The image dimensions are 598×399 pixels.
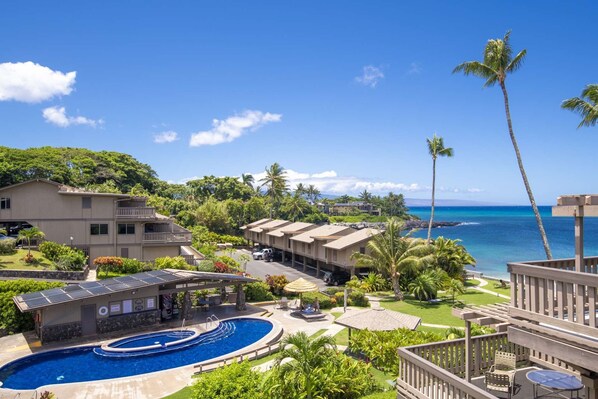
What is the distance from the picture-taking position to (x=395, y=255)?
3381 centimetres

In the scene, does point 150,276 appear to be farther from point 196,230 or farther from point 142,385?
point 196,230

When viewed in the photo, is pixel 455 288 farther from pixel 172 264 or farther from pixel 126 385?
pixel 126 385

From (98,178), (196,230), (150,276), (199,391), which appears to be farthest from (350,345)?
(98,178)

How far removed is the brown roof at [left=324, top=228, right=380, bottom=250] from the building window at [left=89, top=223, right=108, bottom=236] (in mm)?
20097

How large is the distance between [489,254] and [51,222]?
247ft

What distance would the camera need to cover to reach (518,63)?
25891 mm

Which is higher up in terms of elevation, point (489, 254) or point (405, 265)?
point (405, 265)

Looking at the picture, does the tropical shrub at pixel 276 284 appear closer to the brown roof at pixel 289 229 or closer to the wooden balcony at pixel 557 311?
the brown roof at pixel 289 229

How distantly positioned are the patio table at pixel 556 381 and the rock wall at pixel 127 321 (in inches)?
813

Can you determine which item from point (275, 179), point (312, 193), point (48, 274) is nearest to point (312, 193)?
point (312, 193)

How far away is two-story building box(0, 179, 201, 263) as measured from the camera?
34562 mm

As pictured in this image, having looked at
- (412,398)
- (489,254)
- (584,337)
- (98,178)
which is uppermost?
(98,178)

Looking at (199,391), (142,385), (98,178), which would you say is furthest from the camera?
(98,178)

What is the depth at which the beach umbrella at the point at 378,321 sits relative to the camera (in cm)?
1901
